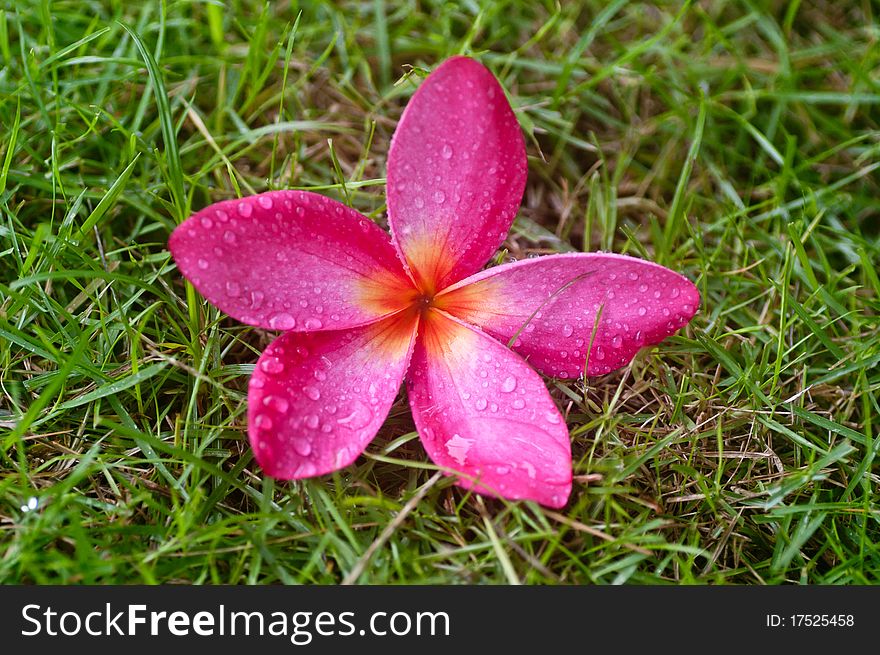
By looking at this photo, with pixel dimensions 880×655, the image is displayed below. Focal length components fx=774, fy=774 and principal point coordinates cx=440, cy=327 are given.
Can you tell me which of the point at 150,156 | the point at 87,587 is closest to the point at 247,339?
the point at 150,156

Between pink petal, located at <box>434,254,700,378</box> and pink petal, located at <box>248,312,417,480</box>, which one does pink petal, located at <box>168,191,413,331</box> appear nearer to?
pink petal, located at <box>248,312,417,480</box>

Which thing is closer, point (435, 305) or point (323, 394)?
point (323, 394)

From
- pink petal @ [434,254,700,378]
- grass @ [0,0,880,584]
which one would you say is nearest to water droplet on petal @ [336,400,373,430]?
grass @ [0,0,880,584]

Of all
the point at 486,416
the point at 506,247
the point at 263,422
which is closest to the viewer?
the point at 263,422

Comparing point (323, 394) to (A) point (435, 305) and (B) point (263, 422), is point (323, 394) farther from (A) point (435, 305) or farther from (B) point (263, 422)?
(A) point (435, 305)

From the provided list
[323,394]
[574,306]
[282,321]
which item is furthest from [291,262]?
[574,306]

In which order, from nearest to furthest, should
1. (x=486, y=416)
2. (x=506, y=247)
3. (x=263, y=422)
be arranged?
(x=263, y=422), (x=486, y=416), (x=506, y=247)

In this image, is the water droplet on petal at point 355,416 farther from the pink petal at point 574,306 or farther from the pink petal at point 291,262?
the pink petal at point 574,306
